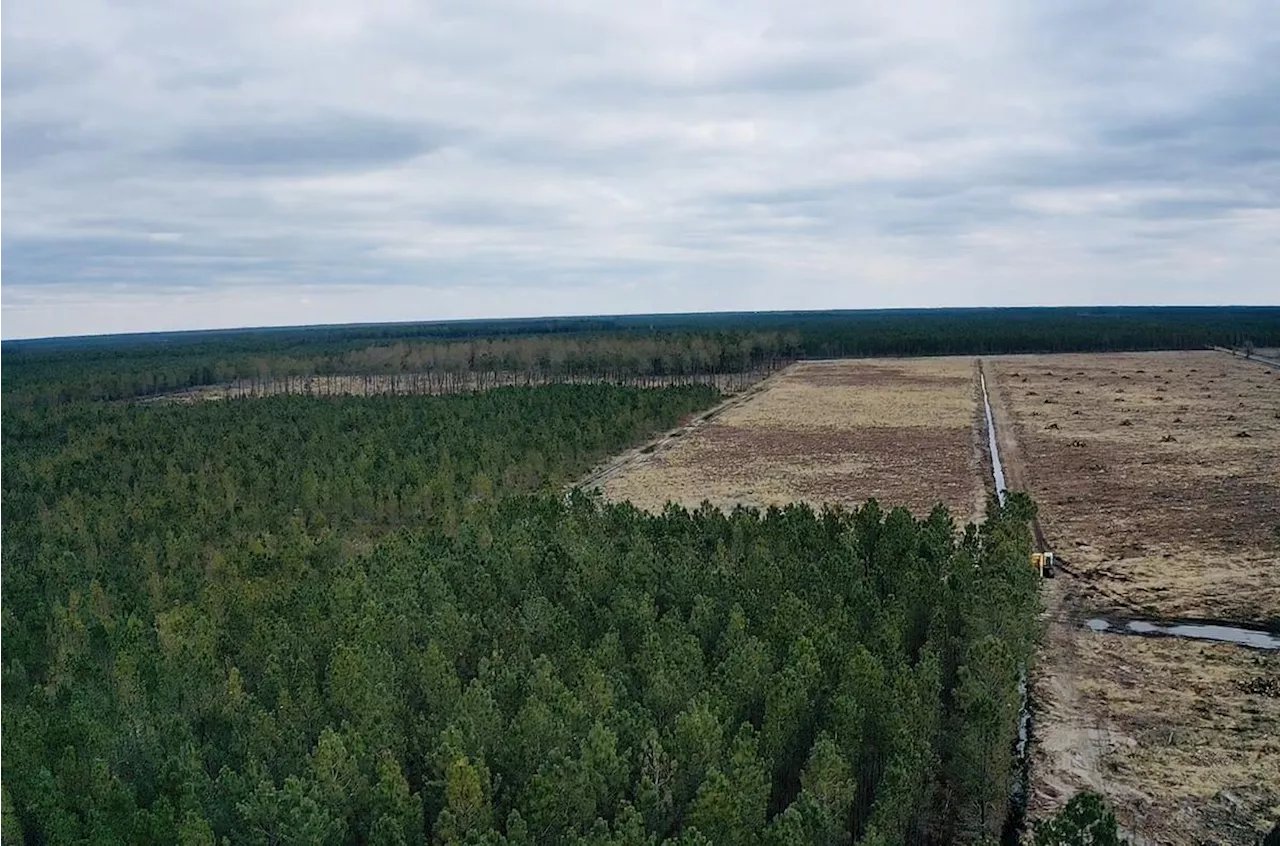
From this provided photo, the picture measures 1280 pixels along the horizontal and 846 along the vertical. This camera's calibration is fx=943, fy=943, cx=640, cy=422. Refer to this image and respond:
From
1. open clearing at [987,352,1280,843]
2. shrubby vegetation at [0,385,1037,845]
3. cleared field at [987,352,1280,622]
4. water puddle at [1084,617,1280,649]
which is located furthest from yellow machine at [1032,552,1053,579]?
water puddle at [1084,617,1280,649]

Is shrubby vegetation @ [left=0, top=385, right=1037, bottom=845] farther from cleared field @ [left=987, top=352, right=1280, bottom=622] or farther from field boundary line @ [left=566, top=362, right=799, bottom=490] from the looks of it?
field boundary line @ [left=566, top=362, right=799, bottom=490]

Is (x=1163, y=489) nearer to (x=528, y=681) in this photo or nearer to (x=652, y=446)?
(x=652, y=446)

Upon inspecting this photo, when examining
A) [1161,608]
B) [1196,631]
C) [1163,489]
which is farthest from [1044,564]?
[1163,489]

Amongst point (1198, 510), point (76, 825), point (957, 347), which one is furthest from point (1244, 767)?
point (957, 347)

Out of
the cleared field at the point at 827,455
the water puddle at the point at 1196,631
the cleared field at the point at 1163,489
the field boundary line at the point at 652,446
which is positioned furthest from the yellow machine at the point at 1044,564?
the field boundary line at the point at 652,446

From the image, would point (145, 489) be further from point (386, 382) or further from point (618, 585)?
point (386, 382)
